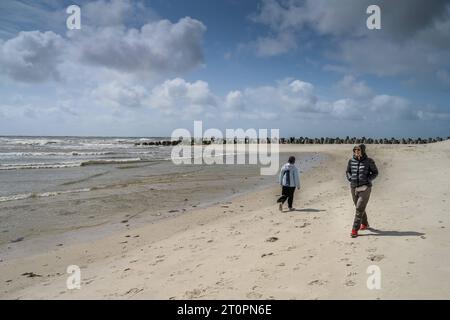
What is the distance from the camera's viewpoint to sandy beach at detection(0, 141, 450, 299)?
545cm

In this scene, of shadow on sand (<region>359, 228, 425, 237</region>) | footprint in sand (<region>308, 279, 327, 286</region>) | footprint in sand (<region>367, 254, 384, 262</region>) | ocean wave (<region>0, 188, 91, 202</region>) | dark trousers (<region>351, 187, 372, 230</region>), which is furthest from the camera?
ocean wave (<region>0, 188, 91, 202</region>)

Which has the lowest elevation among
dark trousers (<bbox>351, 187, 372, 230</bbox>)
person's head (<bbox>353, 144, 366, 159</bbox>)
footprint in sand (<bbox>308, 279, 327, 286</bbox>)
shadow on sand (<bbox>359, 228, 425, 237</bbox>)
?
footprint in sand (<bbox>308, 279, 327, 286</bbox>)

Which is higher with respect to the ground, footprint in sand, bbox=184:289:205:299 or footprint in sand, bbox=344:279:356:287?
footprint in sand, bbox=344:279:356:287

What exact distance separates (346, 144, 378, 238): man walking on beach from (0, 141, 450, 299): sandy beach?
439mm

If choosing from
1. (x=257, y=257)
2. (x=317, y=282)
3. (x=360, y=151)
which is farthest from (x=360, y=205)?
(x=317, y=282)

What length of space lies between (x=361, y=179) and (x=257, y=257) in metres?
3.09

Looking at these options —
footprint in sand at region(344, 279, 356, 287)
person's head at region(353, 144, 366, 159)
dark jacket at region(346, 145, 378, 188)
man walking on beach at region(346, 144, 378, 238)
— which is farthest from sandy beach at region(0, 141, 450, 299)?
person's head at region(353, 144, 366, 159)

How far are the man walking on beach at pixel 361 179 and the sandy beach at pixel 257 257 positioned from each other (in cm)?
44

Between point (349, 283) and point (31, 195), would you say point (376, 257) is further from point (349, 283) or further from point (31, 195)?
point (31, 195)

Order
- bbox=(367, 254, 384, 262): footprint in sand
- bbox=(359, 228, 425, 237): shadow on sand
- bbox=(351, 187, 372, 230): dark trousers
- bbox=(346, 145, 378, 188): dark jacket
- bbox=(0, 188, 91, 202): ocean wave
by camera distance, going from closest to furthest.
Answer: bbox=(367, 254, 384, 262): footprint in sand → bbox=(359, 228, 425, 237): shadow on sand → bbox=(351, 187, 372, 230): dark trousers → bbox=(346, 145, 378, 188): dark jacket → bbox=(0, 188, 91, 202): ocean wave

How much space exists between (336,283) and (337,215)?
4.98 m

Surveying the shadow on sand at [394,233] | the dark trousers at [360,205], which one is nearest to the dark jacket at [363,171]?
the dark trousers at [360,205]

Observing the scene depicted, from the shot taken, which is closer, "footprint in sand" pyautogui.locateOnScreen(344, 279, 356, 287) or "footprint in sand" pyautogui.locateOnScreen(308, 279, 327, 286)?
"footprint in sand" pyautogui.locateOnScreen(344, 279, 356, 287)

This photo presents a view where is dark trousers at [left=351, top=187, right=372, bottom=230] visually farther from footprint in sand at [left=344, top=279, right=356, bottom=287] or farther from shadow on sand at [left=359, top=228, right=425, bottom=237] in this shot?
footprint in sand at [left=344, top=279, right=356, bottom=287]
